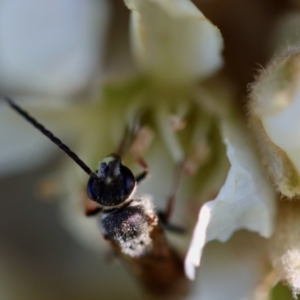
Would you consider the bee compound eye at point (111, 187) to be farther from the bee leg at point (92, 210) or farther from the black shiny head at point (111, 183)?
the bee leg at point (92, 210)

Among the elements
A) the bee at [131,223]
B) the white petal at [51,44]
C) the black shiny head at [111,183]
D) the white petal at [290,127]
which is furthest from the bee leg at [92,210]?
the white petal at [290,127]

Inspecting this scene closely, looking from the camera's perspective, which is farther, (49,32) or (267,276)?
(49,32)

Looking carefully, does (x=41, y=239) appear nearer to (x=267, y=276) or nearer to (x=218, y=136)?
(x=218, y=136)

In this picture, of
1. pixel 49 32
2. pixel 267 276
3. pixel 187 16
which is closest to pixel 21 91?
pixel 49 32

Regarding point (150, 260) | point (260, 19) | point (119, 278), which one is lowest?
point (119, 278)

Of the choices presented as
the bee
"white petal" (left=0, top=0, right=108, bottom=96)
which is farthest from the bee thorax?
"white petal" (left=0, top=0, right=108, bottom=96)

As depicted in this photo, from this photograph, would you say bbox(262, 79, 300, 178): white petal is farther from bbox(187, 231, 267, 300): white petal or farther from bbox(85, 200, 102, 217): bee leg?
bbox(85, 200, 102, 217): bee leg
